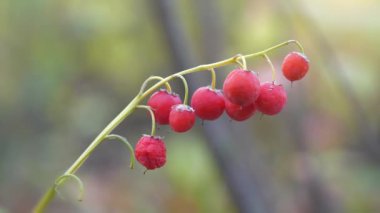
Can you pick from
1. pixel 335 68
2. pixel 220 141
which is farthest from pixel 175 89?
pixel 335 68

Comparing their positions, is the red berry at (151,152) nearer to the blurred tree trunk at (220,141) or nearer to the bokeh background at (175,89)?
the blurred tree trunk at (220,141)

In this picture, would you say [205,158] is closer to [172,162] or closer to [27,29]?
[172,162]

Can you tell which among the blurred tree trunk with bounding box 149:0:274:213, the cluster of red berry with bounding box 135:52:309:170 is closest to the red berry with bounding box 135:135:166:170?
the cluster of red berry with bounding box 135:52:309:170

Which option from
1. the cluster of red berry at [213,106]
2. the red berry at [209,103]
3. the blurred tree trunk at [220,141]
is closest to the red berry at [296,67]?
the cluster of red berry at [213,106]

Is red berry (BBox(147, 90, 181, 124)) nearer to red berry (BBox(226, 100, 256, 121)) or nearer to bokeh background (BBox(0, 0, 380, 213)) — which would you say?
red berry (BBox(226, 100, 256, 121))

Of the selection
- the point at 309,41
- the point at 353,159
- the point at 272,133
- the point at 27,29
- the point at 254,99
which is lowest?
the point at 353,159

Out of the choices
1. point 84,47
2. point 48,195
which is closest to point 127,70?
point 84,47

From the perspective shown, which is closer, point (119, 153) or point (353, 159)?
point (353, 159)
